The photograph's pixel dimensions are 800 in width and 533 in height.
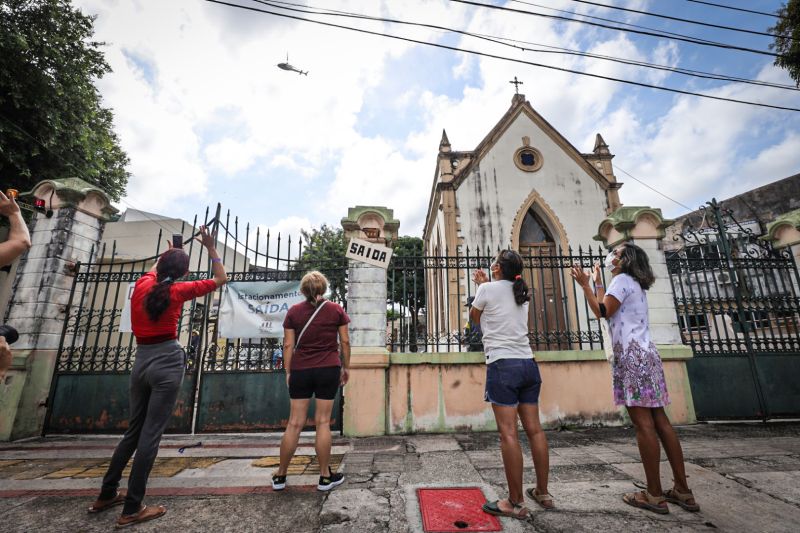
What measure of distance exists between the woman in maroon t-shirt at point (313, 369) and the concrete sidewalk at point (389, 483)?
0.28 meters

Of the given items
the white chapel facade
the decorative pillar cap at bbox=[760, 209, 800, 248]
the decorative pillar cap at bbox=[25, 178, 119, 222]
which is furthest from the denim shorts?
the white chapel facade

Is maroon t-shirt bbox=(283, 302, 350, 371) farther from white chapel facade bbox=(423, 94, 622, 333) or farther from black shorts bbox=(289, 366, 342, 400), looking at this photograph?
white chapel facade bbox=(423, 94, 622, 333)

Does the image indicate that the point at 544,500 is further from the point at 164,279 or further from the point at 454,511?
the point at 164,279

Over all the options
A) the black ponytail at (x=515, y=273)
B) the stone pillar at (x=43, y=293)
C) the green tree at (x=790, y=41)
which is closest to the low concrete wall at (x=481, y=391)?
the black ponytail at (x=515, y=273)

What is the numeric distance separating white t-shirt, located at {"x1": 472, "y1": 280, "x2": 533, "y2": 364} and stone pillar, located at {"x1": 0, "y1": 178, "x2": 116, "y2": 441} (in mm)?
7062

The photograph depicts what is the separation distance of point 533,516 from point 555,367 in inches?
144

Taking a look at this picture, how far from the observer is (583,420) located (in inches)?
224

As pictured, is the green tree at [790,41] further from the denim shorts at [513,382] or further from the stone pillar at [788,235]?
the denim shorts at [513,382]

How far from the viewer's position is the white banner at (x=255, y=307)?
593 cm

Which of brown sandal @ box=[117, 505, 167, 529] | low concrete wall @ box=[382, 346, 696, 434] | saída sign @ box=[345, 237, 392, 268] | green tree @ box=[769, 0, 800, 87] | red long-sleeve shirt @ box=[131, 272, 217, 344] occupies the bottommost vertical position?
brown sandal @ box=[117, 505, 167, 529]

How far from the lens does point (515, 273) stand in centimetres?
299

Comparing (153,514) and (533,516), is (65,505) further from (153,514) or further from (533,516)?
(533,516)

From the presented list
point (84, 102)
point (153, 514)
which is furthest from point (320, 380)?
point (84, 102)

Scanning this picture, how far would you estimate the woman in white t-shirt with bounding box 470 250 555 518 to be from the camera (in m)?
2.55
